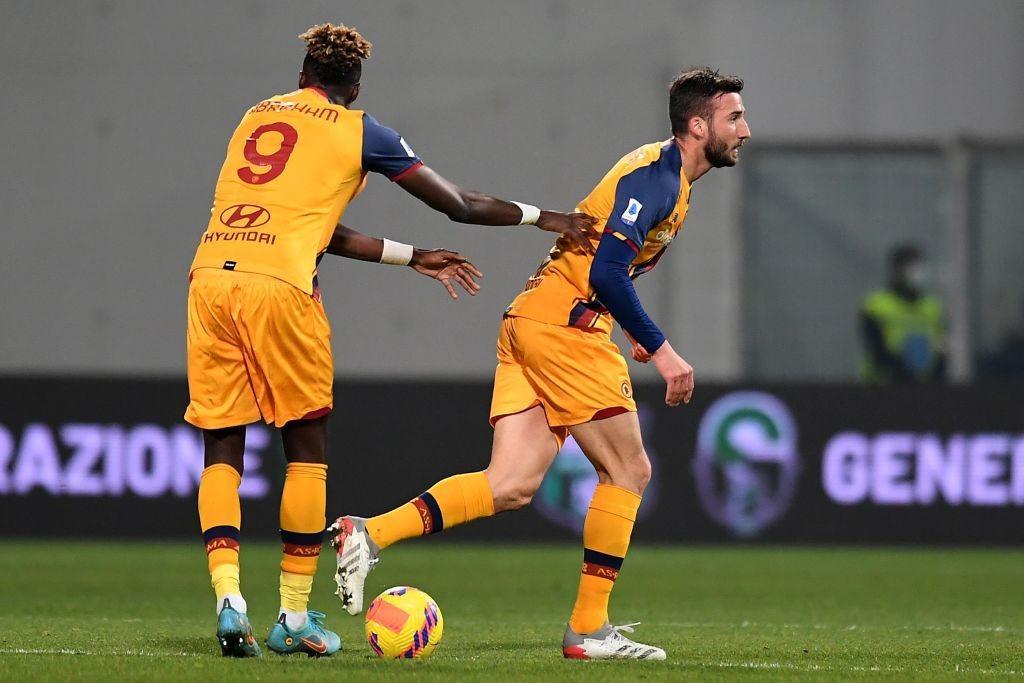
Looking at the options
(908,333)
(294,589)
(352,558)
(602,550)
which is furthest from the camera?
(908,333)

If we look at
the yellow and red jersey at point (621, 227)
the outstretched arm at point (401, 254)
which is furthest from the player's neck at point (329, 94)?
the yellow and red jersey at point (621, 227)

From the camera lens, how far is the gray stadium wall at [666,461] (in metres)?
11.8

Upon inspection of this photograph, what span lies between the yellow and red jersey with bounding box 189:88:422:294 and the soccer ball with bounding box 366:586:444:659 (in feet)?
3.48

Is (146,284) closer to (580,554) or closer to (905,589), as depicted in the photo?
(580,554)

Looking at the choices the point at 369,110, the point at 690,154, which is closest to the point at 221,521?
the point at 690,154

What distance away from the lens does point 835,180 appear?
1538 centimetres

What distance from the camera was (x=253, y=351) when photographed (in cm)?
554

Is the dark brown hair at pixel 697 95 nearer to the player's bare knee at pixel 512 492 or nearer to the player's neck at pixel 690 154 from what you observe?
the player's neck at pixel 690 154

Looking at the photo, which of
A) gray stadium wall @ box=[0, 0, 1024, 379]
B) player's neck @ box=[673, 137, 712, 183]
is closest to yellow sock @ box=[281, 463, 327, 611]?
player's neck @ box=[673, 137, 712, 183]

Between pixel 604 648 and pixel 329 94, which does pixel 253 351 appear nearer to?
pixel 329 94

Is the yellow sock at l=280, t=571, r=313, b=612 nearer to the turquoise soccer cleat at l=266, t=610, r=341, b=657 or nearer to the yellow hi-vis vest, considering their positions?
the turquoise soccer cleat at l=266, t=610, r=341, b=657

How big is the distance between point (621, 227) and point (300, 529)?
1.50 m

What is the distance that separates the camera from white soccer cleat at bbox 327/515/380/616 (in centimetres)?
533

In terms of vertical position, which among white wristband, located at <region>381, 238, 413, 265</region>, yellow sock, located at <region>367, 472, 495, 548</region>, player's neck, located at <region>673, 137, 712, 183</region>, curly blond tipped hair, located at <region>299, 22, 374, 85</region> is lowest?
yellow sock, located at <region>367, 472, 495, 548</region>
